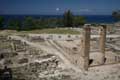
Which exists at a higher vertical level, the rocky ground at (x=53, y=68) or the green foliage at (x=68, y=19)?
the green foliage at (x=68, y=19)

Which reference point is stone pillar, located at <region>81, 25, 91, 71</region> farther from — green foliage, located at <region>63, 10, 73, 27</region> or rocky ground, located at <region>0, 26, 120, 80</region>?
green foliage, located at <region>63, 10, 73, 27</region>

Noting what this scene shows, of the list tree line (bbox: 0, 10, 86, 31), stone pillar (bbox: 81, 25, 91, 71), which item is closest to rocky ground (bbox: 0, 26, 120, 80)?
stone pillar (bbox: 81, 25, 91, 71)

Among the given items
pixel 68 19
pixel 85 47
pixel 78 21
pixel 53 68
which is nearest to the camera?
pixel 85 47

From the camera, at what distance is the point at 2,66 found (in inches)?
958

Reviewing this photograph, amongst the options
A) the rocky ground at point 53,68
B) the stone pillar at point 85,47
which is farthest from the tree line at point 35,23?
the stone pillar at point 85,47

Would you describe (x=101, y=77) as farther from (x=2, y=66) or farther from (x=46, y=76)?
(x=2, y=66)

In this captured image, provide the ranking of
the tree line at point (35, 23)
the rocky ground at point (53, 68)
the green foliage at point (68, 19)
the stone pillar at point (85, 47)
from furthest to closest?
1. the green foliage at point (68, 19)
2. the tree line at point (35, 23)
3. the stone pillar at point (85, 47)
4. the rocky ground at point (53, 68)

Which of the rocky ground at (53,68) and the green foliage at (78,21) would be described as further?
the green foliage at (78,21)

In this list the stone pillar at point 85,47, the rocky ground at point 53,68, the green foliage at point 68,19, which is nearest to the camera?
the rocky ground at point 53,68

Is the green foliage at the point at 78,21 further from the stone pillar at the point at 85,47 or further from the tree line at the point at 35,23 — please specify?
the stone pillar at the point at 85,47

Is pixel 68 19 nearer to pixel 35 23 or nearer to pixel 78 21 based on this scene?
pixel 78 21

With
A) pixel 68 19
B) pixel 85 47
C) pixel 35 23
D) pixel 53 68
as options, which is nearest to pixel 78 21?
pixel 68 19

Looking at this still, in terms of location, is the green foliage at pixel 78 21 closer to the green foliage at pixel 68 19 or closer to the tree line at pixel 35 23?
the tree line at pixel 35 23

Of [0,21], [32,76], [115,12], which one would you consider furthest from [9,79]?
[115,12]
